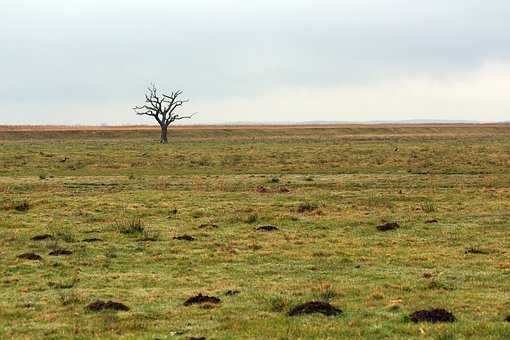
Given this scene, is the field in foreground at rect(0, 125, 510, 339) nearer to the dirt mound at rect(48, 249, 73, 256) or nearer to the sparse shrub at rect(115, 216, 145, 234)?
the sparse shrub at rect(115, 216, 145, 234)

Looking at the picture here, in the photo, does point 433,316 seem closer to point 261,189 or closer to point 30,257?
point 30,257

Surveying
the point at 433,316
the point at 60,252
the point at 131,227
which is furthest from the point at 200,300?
the point at 131,227

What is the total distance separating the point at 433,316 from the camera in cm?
1216

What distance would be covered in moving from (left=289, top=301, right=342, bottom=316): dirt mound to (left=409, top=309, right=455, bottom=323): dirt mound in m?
1.47

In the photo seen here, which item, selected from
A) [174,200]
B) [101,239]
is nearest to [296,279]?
[101,239]

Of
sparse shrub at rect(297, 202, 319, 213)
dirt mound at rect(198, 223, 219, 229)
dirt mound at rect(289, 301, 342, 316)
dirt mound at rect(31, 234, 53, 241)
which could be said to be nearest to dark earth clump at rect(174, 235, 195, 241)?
dirt mound at rect(198, 223, 219, 229)

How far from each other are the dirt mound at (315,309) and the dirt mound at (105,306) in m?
3.35

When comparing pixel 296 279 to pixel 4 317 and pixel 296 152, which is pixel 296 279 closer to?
pixel 4 317

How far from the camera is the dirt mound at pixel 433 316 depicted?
1205cm

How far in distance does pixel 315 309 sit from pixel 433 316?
7.23 ft

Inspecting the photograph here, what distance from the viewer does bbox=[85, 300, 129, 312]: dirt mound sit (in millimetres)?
13117

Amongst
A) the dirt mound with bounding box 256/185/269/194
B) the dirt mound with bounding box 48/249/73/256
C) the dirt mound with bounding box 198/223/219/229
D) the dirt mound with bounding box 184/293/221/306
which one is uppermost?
the dirt mound with bounding box 184/293/221/306

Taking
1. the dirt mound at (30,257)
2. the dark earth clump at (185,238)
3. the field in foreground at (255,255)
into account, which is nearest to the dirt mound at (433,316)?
the field in foreground at (255,255)

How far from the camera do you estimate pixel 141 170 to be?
51500 millimetres
